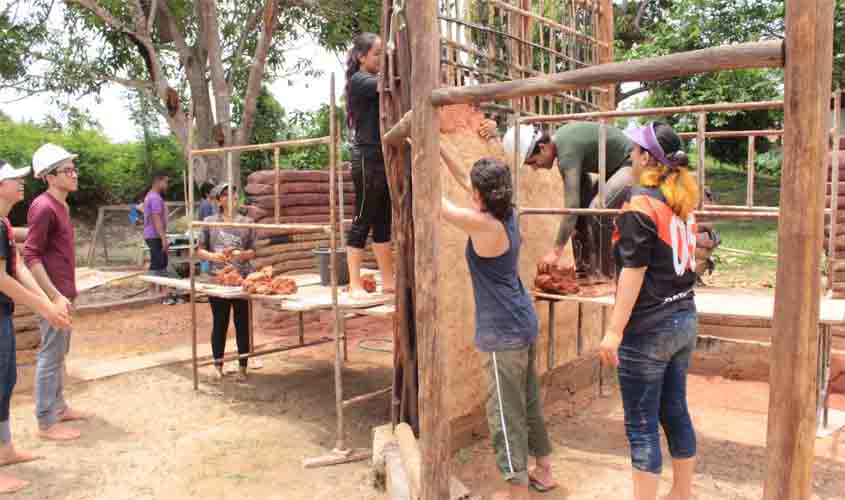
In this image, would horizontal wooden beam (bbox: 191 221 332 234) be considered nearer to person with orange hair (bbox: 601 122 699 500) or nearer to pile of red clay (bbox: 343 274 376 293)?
pile of red clay (bbox: 343 274 376 293)

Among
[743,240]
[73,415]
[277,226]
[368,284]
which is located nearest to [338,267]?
[368,284]

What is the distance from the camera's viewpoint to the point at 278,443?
498cm

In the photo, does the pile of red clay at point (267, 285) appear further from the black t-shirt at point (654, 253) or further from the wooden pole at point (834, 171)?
the wooden pole at point (834, 171)

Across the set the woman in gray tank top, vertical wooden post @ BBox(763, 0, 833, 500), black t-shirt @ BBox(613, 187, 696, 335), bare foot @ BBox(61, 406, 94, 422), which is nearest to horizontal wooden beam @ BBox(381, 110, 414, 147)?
the woman in gray tank top

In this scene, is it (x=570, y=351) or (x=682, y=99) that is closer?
(x=570, y=351)

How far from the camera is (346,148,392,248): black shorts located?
454 centimetres

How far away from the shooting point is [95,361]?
7328 millimetres

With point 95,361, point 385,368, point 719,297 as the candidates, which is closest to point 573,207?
point 719,297

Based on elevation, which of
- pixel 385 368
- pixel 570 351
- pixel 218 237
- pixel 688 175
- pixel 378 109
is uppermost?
pixel 378 109

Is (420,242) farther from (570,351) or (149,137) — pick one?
(149,137)

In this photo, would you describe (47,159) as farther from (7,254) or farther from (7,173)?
(7,254)

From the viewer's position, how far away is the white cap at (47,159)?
16.1 ft

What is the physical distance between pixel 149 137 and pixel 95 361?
55.5ft

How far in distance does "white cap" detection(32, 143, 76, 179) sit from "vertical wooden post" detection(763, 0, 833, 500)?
487 centimetres
